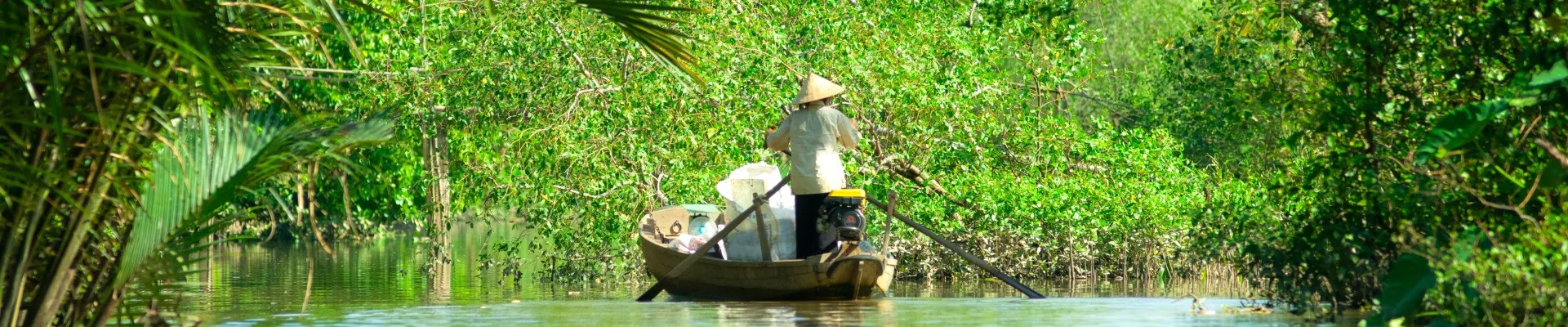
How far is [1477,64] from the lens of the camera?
29.8 ft

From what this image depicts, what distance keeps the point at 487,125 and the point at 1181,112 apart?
1347 cm

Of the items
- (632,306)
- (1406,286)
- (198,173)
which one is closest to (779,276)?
(632,306)

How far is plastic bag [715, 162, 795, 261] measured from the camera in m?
13.6

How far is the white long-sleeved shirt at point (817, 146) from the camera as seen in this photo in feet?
42.0

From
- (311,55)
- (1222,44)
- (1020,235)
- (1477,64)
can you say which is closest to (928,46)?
(1020,235)

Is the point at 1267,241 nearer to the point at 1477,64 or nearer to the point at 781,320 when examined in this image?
the point at 1477,64

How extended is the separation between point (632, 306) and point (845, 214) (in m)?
1.57

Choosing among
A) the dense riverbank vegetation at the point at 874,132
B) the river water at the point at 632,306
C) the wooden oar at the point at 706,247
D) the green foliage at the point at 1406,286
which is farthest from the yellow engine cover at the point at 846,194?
the green foliage at the point at 1406,286

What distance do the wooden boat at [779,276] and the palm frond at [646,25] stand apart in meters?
5.19

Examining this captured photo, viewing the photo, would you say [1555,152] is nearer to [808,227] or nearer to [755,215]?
[808,227]

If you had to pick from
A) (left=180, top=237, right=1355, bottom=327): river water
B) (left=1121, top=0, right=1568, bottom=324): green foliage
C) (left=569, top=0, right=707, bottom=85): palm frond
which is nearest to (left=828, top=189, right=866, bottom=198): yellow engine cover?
(left=180, top=237, right=1355, bottom=327): river water

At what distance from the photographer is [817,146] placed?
1283 centimetres

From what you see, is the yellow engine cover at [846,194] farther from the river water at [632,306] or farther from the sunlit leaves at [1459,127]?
the sunlit leaves at [1459,127]

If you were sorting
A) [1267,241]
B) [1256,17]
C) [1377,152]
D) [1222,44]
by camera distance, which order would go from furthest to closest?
1. [1222,44]
2. [1256,17]
3. [1267,241]
4. [1377,152]
